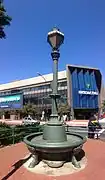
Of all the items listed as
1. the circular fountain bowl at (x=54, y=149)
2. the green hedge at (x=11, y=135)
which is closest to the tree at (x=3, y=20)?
the green hedge at (x=11, y=135)

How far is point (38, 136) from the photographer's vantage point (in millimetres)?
9992

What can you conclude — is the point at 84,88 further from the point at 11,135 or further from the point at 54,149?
the point at 54,149

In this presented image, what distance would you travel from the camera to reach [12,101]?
7044 cm

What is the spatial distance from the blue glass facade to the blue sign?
17223 mm

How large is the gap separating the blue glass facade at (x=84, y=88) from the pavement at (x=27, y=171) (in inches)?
1924

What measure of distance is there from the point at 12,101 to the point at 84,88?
23142mm

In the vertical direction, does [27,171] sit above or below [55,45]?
below

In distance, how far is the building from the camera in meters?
59.3

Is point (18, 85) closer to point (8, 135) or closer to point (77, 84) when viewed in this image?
point (77, 84)

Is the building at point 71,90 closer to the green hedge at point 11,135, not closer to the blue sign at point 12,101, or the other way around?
the blue sign at point 12,101

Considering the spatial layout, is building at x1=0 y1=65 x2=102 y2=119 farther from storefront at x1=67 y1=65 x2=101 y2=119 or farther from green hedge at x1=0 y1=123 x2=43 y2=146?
green hedge at x1=0 y1=123 x2=43 y2=146

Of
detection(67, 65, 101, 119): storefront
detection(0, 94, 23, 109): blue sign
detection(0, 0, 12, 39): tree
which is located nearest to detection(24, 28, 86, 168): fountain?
detection(0, 0, 12, 39): tree

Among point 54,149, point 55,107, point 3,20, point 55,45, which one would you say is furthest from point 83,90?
point 54,149

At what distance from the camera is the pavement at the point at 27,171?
705cm
